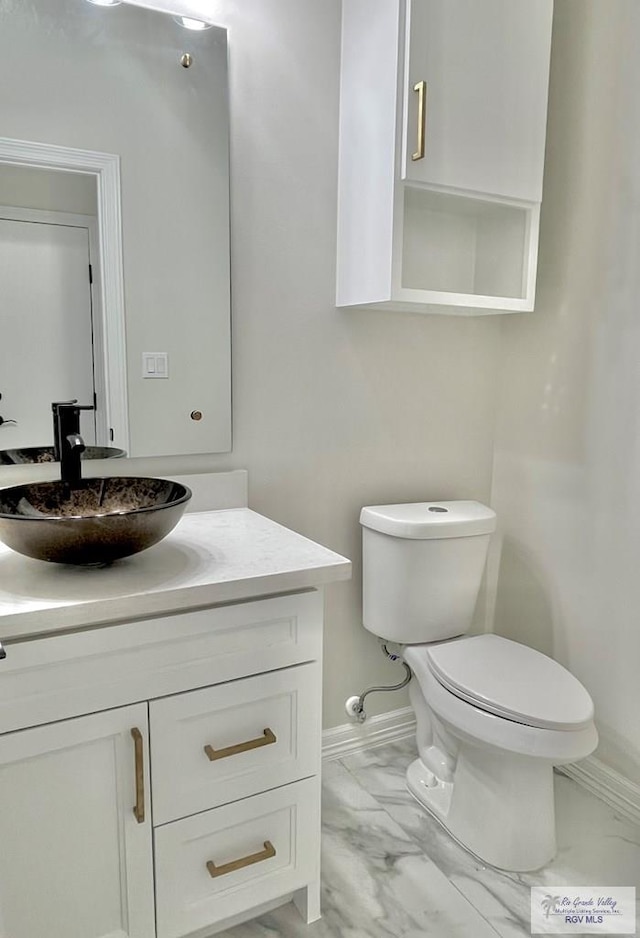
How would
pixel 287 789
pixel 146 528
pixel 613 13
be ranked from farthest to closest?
pixel 613 13 → pixel 287 789 → pixel 146 528

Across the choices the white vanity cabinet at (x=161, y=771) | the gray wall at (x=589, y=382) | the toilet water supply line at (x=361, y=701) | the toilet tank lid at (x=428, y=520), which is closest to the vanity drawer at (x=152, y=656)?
the white vanity cabinet at (x=161, y=771)

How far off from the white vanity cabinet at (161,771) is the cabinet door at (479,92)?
111 centimetres

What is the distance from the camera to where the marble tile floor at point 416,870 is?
1.46 m

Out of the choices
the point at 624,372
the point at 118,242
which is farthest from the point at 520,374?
the point at 118,242

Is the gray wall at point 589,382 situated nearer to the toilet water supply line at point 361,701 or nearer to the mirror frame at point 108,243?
the toilet water supply line at point 361,701

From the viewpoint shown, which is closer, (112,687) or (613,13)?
(112,687)

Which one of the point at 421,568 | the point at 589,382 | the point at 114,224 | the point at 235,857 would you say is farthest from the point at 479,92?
the point at 235,857

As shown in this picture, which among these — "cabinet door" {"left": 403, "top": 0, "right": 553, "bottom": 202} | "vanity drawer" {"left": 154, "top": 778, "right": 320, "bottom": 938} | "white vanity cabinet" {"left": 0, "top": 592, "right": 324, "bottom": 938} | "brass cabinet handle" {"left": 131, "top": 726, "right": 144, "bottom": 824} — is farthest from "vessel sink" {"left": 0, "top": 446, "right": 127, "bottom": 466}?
"cabinet door" {"left": 403, "top": 0, "right": 553, "bottom": 202}

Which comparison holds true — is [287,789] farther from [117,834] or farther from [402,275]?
[402,275]

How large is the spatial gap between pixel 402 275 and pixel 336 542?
30.4 inches

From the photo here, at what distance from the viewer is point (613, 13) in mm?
1736

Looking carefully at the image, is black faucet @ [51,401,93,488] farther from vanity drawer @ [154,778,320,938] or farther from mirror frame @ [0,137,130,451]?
vanity drawer @ [154,778,320,938]

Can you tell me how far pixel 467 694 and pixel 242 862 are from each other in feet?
2.06

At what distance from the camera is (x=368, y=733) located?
209 cm
